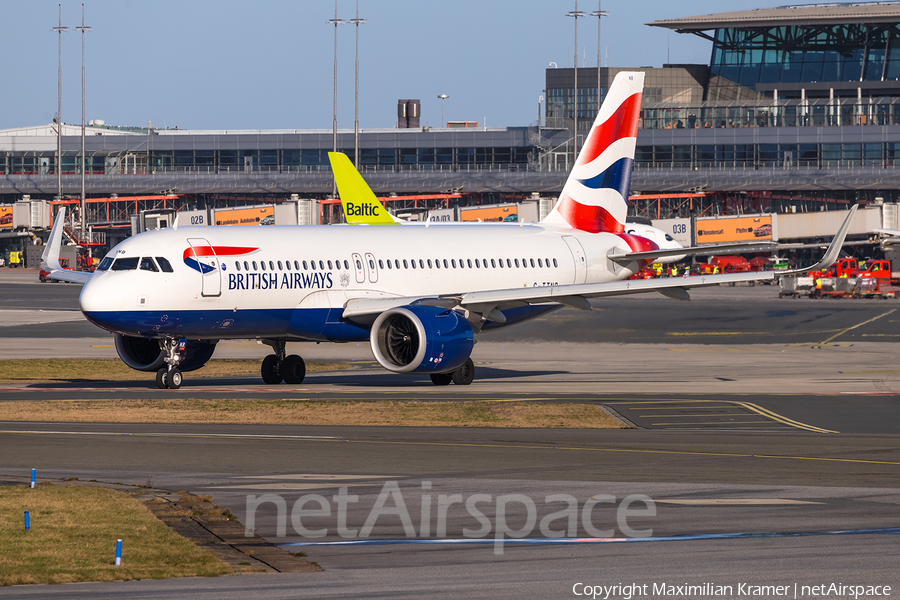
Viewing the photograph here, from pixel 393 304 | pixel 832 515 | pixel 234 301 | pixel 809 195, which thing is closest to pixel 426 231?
pixel 393 304

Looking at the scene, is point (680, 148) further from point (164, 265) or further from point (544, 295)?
point (164, 265)

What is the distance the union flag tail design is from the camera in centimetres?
4372

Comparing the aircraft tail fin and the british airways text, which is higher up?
the aircraft tail fin

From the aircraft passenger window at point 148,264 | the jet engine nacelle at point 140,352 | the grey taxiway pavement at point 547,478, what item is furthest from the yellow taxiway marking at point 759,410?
the jet engine nacelle at point 140,352

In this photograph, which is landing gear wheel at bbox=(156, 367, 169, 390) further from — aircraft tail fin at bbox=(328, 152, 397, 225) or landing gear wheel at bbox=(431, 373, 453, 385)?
aircraft tail fin at bbox=(328, 152, 397, 225)

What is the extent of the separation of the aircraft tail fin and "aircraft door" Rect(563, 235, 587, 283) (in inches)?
527

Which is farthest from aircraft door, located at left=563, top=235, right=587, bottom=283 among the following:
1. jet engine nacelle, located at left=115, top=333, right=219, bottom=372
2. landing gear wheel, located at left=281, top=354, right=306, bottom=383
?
jet engine nacelle, located at left=115, top=333, right=219, bottom=372

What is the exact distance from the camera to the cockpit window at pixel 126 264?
1314 inches

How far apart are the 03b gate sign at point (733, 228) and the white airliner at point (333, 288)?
6903 cm

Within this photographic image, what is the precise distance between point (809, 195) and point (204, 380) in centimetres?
9479

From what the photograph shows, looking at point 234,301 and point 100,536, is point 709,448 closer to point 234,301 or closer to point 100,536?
point 100,536

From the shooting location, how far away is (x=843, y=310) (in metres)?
70.1

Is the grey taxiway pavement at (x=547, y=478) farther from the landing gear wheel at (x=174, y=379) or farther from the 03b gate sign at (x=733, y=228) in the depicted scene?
the 03b gate sign at (x=733, y=228)

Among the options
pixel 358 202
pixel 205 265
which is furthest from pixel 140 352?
pixel 358 202
